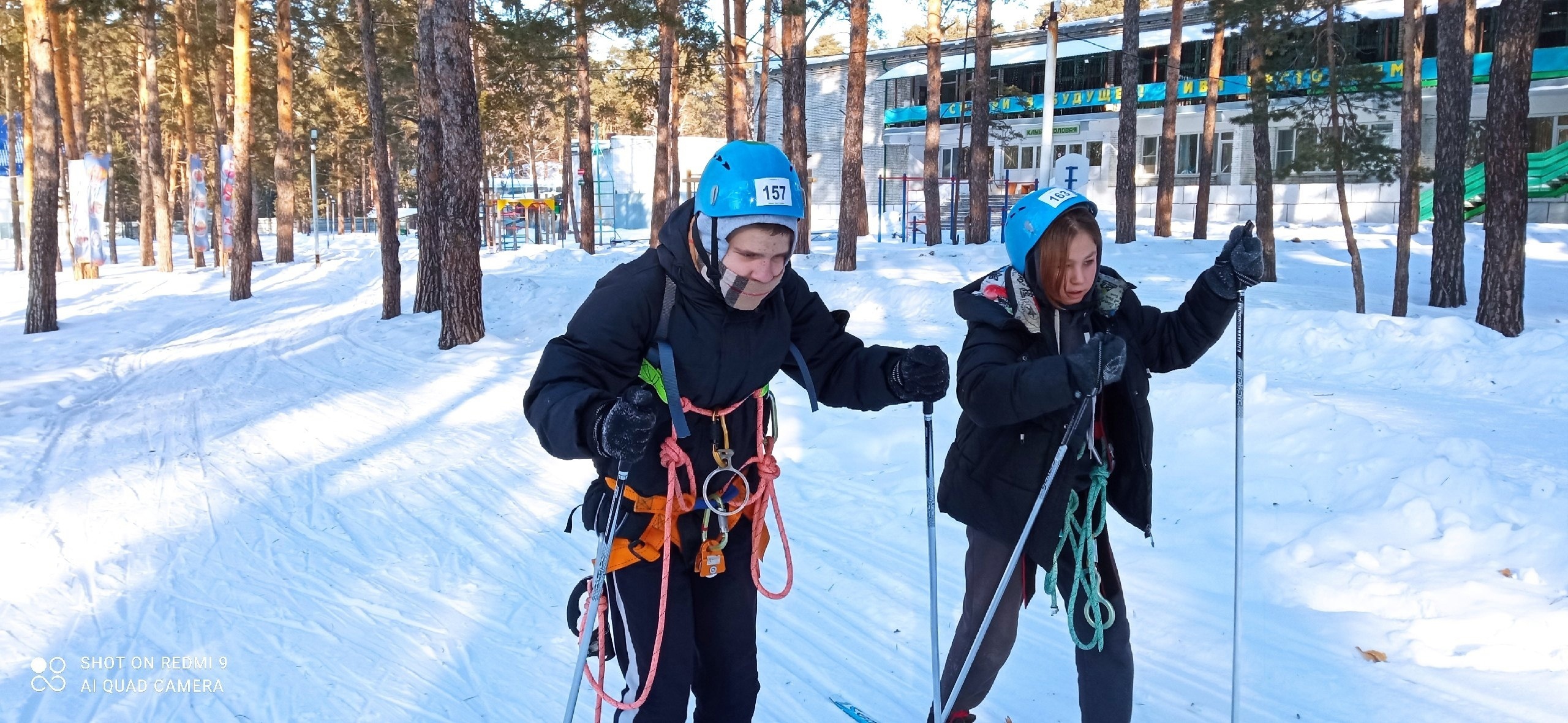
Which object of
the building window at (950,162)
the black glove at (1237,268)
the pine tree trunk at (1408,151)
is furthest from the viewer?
the building window at (950,162)

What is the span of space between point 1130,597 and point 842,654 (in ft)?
5.11

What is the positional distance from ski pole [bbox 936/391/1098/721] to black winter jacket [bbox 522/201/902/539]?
1.80 feet

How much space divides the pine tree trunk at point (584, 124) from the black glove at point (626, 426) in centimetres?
2431

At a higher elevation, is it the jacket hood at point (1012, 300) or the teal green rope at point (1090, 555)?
the jacket hood at point (1012, 300)

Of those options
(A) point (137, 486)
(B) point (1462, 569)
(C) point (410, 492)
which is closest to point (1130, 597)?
(B) point (1462, 569)

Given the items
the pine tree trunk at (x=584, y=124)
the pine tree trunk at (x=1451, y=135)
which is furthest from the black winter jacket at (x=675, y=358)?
the pine tree trunk at (x=584, y=124)

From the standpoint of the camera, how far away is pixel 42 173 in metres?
16.2

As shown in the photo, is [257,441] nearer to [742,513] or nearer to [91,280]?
[742,513]

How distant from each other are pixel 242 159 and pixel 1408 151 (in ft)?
77.2

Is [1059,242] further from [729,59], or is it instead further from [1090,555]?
[729,59]

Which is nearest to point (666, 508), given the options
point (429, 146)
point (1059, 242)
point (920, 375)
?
point (920, 375)

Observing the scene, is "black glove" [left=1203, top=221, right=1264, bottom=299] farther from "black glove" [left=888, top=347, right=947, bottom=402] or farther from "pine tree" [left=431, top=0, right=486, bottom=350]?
"pine tree" [left=431, top=0, right=486, bottom=350]

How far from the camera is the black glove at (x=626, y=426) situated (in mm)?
2516

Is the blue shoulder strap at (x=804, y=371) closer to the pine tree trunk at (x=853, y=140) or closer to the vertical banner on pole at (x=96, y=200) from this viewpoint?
the pine tree trunk at (x=853, y=140)
